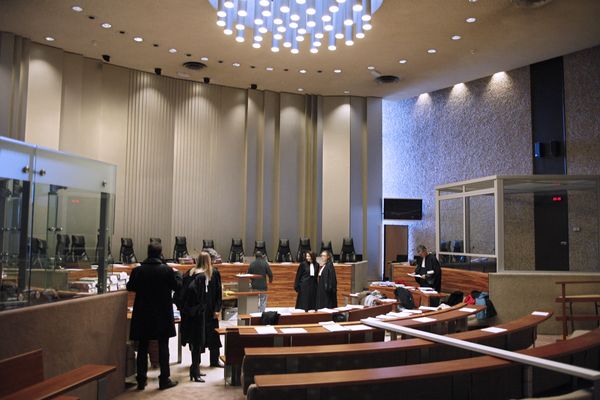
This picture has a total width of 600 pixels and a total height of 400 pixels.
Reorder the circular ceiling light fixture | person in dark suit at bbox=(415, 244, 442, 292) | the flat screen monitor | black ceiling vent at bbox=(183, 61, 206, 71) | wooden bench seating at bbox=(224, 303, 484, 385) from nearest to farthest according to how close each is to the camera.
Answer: wooden bench seating at bbox=(224, 303, 484, 385) < the circular ceiling light fixture < person in dark suit at bbox=(415, 244, 442, 292) < black ceiling vent at bbox=(183, 61, 206, 71) < the flat screen monitor

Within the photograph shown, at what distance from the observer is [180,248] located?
1150 cm

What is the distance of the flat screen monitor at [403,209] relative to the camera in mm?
13469

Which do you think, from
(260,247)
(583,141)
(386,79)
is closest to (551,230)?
(583,141)

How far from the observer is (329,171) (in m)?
13.4

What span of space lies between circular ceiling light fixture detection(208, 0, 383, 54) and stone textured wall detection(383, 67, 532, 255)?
4835 mm

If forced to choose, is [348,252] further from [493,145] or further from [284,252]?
[493,145]

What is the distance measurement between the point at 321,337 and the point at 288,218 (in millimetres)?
8943

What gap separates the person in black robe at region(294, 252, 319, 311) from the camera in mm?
7223

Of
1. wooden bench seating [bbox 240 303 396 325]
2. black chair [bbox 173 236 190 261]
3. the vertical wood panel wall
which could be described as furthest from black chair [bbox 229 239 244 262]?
wooden bench seating [bbox 240 303 396 325]

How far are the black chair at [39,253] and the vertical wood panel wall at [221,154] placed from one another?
7.30 metres

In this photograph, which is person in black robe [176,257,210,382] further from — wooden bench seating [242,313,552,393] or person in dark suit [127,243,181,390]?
wooden bench seating [242,313,552,393]

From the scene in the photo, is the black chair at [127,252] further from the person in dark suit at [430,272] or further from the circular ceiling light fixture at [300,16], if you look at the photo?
the person in dark suit at [430,272]

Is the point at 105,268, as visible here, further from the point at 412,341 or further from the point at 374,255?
the point at 374,255

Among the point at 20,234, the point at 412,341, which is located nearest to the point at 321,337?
the point at 412,341
